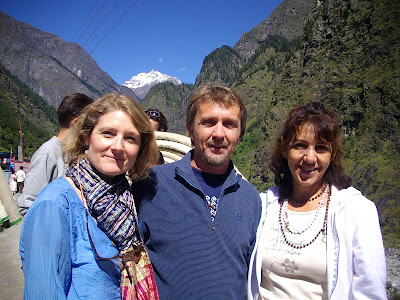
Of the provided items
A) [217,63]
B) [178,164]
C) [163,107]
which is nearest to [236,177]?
[178,164]

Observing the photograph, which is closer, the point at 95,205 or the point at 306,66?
the point at 95,205

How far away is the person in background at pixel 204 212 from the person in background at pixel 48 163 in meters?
1.34

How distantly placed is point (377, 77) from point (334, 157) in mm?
38364

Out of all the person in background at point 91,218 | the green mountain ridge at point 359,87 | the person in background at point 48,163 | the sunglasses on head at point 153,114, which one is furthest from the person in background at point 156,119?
the green mountain ridge at point 359,87

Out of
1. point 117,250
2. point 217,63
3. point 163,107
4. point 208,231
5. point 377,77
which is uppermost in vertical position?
point 217,63

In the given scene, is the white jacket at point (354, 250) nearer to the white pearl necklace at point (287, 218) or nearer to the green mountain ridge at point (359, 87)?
the white pearl necklace at point (287, 218)

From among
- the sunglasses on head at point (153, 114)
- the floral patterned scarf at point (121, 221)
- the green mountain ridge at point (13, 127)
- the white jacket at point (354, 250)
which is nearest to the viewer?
the floral patterned scarf at point (121, 221)

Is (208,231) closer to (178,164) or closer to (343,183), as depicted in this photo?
(178,164)

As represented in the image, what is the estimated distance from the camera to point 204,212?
2.13 m

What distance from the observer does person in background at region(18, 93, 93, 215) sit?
9.71ft

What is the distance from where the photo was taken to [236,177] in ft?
7.94

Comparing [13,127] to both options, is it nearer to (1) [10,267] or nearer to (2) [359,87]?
(2) [359,87]

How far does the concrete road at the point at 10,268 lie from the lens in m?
4.30

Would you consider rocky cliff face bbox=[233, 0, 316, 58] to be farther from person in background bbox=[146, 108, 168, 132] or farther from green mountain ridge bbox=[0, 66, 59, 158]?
person in background bbox=[146, 108, 168, 132]
